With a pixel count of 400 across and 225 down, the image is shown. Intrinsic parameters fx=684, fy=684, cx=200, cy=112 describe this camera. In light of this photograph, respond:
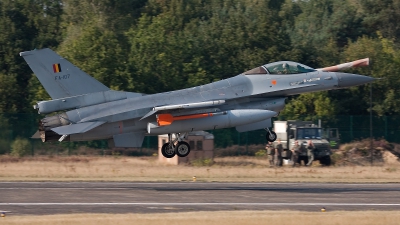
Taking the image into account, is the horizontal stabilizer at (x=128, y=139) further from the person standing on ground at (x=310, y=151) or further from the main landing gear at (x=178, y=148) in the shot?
the person standing on ground at (x=310, y=151)

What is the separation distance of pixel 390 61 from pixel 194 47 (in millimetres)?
15612

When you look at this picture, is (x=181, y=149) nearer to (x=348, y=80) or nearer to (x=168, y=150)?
(x=168, y=150)

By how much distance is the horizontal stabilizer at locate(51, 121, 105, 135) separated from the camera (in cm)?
Answer: 2478

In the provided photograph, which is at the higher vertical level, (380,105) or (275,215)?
(380,105)

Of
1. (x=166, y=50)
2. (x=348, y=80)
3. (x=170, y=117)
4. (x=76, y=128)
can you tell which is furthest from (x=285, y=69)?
(x=166, y=50)

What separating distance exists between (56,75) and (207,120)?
5.84 m

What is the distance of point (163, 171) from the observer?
3431 centimetres

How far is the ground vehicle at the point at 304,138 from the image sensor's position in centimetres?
3759

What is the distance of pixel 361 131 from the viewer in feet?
151

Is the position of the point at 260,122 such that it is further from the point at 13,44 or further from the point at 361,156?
the point at 13,44

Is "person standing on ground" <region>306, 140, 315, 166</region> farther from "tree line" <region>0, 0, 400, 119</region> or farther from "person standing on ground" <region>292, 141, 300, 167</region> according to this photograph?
"tree line" <region>0, 0, 400, 119</region>

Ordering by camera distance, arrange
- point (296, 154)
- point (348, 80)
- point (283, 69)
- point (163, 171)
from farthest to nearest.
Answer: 1. point (296, 154)
2. point (163, 171)
3. point (348, 80)
4. point (283, 69)

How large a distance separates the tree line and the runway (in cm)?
1990

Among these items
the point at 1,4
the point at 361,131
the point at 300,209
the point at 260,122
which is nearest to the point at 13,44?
the point at 1,4
